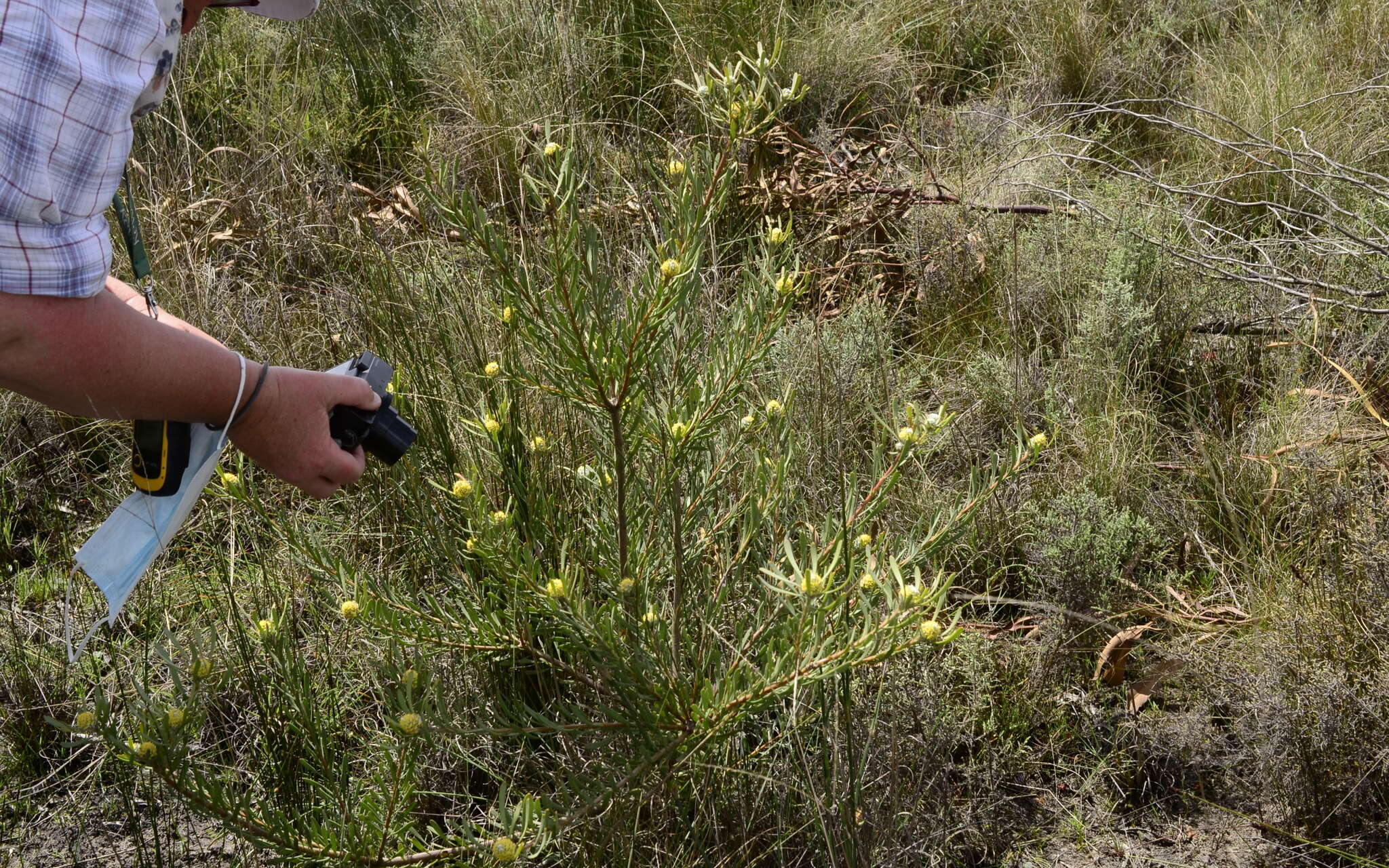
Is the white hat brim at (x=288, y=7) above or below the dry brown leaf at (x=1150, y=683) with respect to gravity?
above

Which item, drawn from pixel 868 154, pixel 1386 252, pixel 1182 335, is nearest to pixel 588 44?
pixel 868 154

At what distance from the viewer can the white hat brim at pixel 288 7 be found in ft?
5.75

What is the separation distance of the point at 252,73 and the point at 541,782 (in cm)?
355

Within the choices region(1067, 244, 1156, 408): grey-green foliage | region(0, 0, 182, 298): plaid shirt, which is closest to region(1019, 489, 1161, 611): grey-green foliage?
region(1067, 244, 1156, 408): grey-green foliage

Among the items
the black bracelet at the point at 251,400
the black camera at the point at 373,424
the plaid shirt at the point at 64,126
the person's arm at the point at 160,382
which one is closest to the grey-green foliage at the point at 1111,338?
the black camera at the point at 373,424

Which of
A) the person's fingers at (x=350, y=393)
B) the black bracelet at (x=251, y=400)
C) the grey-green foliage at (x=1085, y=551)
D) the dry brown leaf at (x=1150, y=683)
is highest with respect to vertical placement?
the black bracelet at (x=251, y=400)

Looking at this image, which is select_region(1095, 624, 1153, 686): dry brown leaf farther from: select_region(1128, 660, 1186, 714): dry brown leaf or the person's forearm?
the person's forearm

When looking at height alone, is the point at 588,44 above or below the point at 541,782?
above

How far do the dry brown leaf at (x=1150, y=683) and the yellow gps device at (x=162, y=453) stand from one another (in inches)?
76.4

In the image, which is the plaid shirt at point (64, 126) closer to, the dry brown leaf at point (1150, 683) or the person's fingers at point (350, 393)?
the person's fingers at point (350, 393)

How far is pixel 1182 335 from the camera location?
3162mm

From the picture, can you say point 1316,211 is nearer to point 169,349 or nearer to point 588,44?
point 588,44

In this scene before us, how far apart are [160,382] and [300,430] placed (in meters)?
0.20

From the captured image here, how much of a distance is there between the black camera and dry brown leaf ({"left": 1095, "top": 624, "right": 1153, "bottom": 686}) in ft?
5.30
